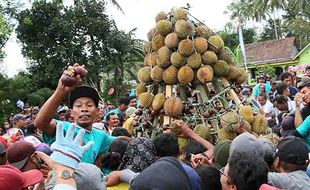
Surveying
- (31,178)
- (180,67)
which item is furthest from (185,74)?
(31,178)

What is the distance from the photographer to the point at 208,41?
613 cm

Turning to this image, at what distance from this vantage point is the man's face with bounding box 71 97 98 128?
3.93 metres

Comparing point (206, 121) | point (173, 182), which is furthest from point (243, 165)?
point (206, 121)

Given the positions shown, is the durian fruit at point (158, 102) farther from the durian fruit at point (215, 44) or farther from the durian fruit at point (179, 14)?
the durian fruit at point (179, 14)

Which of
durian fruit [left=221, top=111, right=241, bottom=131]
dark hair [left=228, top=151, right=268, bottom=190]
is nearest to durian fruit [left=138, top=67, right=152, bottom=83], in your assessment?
durian fruit [left=221, top=111, right=241, bottom=131]

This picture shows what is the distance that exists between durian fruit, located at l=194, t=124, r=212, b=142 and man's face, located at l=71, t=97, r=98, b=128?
6.35 feet

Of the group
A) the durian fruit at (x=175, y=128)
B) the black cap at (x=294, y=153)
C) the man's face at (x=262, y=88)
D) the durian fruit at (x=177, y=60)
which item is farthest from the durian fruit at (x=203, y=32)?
the man's face at (x=262, y=88)

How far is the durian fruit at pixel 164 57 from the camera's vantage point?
19.8 ft

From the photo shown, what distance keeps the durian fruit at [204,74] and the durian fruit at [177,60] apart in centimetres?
25

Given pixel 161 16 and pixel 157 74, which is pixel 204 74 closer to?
pixel 157 74

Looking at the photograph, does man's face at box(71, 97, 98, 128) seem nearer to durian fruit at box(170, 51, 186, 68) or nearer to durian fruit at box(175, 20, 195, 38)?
durian fruit at box(170, 51, 186, 68)

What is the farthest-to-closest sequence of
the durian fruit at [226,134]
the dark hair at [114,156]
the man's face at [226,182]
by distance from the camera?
1. the durian fruit at [226,134]
2. the dark hair at [114,156]
3. the man's face at [226,182]

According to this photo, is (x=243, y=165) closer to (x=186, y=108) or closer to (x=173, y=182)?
(x=173, y=182)

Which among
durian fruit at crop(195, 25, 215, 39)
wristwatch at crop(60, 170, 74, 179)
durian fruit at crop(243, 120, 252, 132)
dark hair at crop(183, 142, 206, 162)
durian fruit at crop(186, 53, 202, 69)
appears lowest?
dark hair at crop(183, 142, 206, 162)
